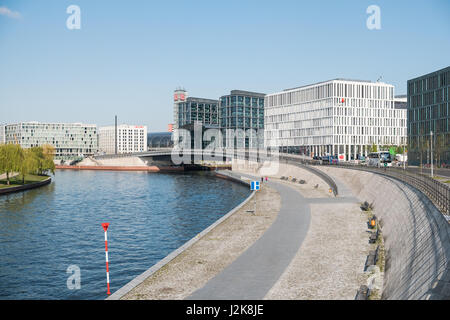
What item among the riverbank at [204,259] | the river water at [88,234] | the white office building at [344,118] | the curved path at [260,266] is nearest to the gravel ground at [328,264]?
the curved path at [260,266]

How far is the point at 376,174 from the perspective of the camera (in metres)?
49.6

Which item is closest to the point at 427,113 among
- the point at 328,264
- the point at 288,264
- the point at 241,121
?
the point at 328,264

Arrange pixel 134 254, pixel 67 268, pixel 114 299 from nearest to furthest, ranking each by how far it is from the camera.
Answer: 1. pixel 114 299
2. pixel 67 268
3. pixel 134 254

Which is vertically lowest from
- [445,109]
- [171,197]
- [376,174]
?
[171,197]

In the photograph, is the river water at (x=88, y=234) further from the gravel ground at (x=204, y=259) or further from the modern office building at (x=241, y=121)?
the modern office building at (x=241, y=121)

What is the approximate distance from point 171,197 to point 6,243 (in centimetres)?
3188

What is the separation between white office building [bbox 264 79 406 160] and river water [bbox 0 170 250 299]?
7431 centimetres

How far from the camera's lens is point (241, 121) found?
194 m

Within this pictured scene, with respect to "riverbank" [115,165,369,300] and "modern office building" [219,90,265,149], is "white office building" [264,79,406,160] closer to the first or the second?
"modern office building" [219,90,265,149]

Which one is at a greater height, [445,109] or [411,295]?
[445,109]

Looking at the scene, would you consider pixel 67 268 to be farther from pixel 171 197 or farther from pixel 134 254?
pixel 171 197

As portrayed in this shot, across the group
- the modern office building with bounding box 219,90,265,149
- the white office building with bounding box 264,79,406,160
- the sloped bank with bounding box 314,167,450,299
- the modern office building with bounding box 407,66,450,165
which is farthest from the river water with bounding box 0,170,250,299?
the modern office building with bounding box 219,90,265,149

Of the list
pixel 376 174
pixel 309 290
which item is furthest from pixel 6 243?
pixel 376 174

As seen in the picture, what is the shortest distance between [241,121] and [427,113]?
116676 mm
